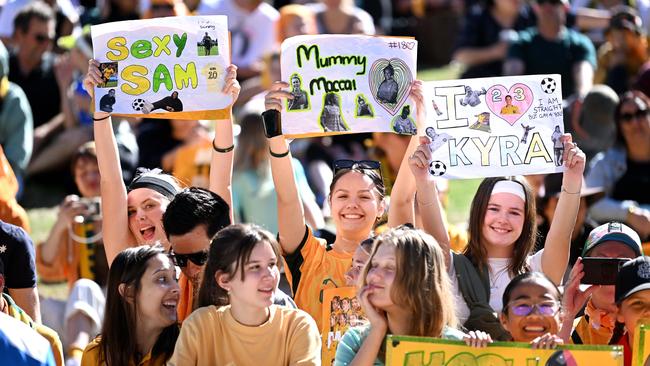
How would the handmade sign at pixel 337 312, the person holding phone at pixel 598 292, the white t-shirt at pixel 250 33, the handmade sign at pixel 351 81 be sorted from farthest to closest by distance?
the white t-shirt at pixel 250 33 < the handmade sign at pixel 351 81 < the handmade sign at pixel 337 312 < the person holding phone at pixel 598 292

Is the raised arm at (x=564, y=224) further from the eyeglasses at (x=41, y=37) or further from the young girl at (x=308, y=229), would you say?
the eyeglasses at (x=41, y=37)

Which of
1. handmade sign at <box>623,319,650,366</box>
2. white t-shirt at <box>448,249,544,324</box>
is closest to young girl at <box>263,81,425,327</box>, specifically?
white t-shirt at <box>448,249,544,324</box>

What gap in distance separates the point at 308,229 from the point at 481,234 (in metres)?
0.79

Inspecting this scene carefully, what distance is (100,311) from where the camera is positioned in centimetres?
781

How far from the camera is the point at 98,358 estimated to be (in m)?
5.62

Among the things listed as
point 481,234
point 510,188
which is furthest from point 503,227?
point 510,188

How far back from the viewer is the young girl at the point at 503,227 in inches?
237

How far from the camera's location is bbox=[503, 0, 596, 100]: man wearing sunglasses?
11.6 meters

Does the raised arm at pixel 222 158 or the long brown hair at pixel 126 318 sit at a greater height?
the raised arm at pixel 222 158

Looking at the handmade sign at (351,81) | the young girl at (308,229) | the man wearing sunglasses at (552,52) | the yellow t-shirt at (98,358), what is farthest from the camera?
the man wearing sunglasses at (552,52)

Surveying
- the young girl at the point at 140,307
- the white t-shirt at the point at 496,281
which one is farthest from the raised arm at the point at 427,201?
the young girl at the point at 140,307

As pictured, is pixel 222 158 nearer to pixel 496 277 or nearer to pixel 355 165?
pixel 355 165

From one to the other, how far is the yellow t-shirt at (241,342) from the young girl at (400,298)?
20 cm

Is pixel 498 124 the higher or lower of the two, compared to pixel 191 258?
higher
